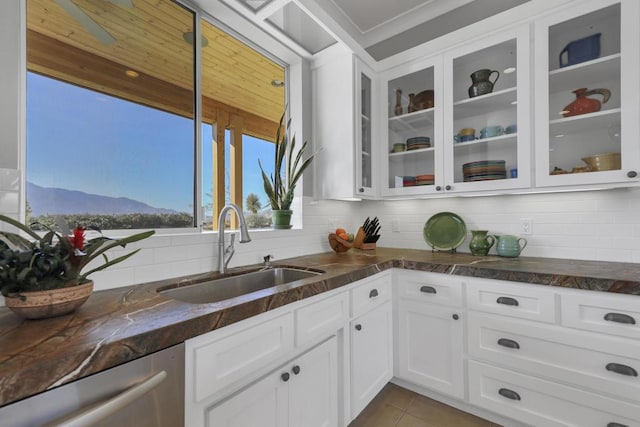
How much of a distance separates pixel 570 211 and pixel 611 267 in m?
0.43

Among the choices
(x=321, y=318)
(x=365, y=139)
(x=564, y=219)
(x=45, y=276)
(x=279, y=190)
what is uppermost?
(x=365, y=139)

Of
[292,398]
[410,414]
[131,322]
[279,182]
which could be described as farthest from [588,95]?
[131,322]

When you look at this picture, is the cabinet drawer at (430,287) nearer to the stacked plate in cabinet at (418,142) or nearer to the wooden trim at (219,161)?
the stacked plate in cabinet at (418,142)

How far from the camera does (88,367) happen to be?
1.99ft

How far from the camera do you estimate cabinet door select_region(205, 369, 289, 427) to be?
2.88ft

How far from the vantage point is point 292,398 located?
1.12 m

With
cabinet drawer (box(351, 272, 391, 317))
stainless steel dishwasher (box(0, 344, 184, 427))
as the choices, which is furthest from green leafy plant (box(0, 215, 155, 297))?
cabinet drawer (box(351, 272, 391, 317))

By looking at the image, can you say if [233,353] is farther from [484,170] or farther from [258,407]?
[484,170]

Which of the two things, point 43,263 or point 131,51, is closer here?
point 43,263

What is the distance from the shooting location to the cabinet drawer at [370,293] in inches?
59.7

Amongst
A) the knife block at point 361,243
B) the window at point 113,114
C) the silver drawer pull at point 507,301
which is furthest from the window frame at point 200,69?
the silver drawer pull at point 507,301

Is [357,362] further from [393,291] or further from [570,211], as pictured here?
[570,211]

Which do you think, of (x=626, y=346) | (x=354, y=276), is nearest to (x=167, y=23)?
(x=354, y=276)

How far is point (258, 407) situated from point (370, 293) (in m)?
0.85
